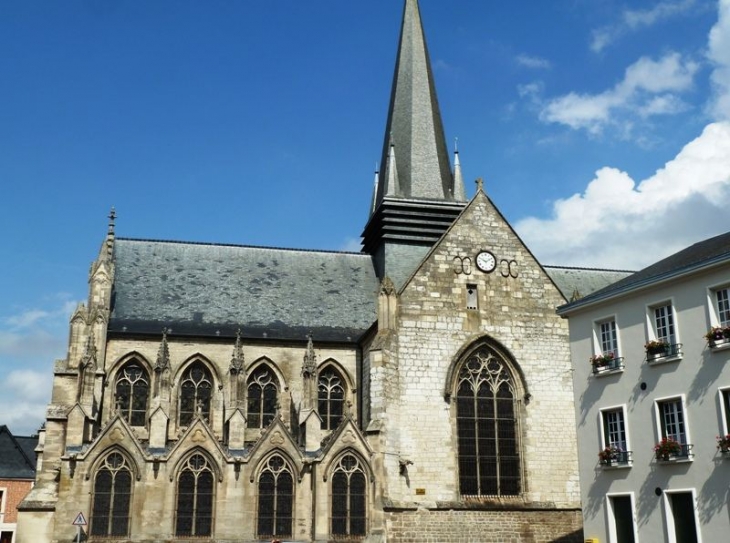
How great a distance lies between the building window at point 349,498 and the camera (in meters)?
23.9

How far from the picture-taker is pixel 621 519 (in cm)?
1956

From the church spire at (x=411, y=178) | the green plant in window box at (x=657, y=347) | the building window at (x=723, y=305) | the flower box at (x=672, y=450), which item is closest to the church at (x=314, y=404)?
the church spire at (x=411, y=178)

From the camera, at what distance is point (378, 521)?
23.8m

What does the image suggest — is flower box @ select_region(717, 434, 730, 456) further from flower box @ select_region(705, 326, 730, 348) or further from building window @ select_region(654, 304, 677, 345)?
building window @ select_region(654, 304, 677, 345)

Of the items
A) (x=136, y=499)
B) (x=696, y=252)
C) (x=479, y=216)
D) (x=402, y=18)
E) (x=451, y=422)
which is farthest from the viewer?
(x=402, y=18)

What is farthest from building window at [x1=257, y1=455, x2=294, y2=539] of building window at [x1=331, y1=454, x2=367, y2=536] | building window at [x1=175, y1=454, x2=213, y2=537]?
building window at [x1=175, y1=454, x2=213, y2=537]

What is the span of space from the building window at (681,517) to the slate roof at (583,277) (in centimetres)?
1547

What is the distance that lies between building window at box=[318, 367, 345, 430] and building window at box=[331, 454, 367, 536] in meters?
3.00

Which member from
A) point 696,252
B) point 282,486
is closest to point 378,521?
point 282,486

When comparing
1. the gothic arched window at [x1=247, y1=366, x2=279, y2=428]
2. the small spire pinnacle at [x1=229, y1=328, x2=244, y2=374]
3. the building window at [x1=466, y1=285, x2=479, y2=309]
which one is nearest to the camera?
the small spire pinnacle at [x1=229, y1=328, x2=244, y2=374]

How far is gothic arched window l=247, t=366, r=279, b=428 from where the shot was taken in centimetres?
2678

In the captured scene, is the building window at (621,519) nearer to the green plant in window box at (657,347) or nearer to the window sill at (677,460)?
the window sill at (677,460)

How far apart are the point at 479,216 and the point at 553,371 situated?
5.37 metres

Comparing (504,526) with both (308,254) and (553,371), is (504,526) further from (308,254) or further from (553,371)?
(308,254)
